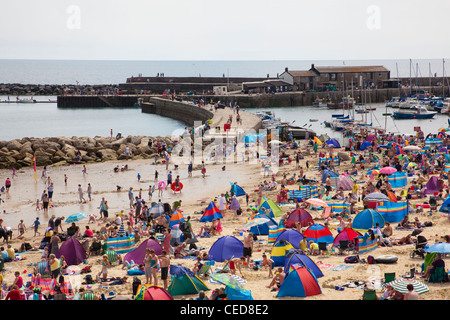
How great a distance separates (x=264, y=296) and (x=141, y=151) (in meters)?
25.5

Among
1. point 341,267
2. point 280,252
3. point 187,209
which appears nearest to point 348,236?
point 341,267

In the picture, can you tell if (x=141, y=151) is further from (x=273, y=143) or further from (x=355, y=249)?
(x=355, y=249)

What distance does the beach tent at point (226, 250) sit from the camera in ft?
45.5

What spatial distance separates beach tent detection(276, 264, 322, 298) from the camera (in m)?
11.0

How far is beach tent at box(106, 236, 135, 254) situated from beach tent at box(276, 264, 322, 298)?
5.74 m

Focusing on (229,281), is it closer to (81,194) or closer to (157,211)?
(157,211)

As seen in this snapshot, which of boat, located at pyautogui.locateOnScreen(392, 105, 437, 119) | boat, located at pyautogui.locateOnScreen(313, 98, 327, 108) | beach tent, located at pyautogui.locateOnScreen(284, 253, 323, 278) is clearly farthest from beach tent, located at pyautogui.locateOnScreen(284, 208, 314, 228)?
boat, located at pyautogui.locateOnScreen(313, 98, 327, 108)

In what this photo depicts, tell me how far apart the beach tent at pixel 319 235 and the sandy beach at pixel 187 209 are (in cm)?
81

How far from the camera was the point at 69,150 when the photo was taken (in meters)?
34.5

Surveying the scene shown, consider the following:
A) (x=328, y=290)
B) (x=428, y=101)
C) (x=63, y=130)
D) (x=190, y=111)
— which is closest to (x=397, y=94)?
(x=428, y=101)

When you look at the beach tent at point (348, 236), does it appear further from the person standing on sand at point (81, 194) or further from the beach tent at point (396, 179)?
the person standing on sand at point (81, 194)

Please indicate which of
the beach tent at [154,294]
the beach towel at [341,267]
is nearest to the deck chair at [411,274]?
the beach towel at [341,267]

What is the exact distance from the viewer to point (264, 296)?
11156 mm

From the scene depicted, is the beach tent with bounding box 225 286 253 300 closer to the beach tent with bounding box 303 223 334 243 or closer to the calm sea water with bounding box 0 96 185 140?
the beach tent with bounding box 303 223 334 243
